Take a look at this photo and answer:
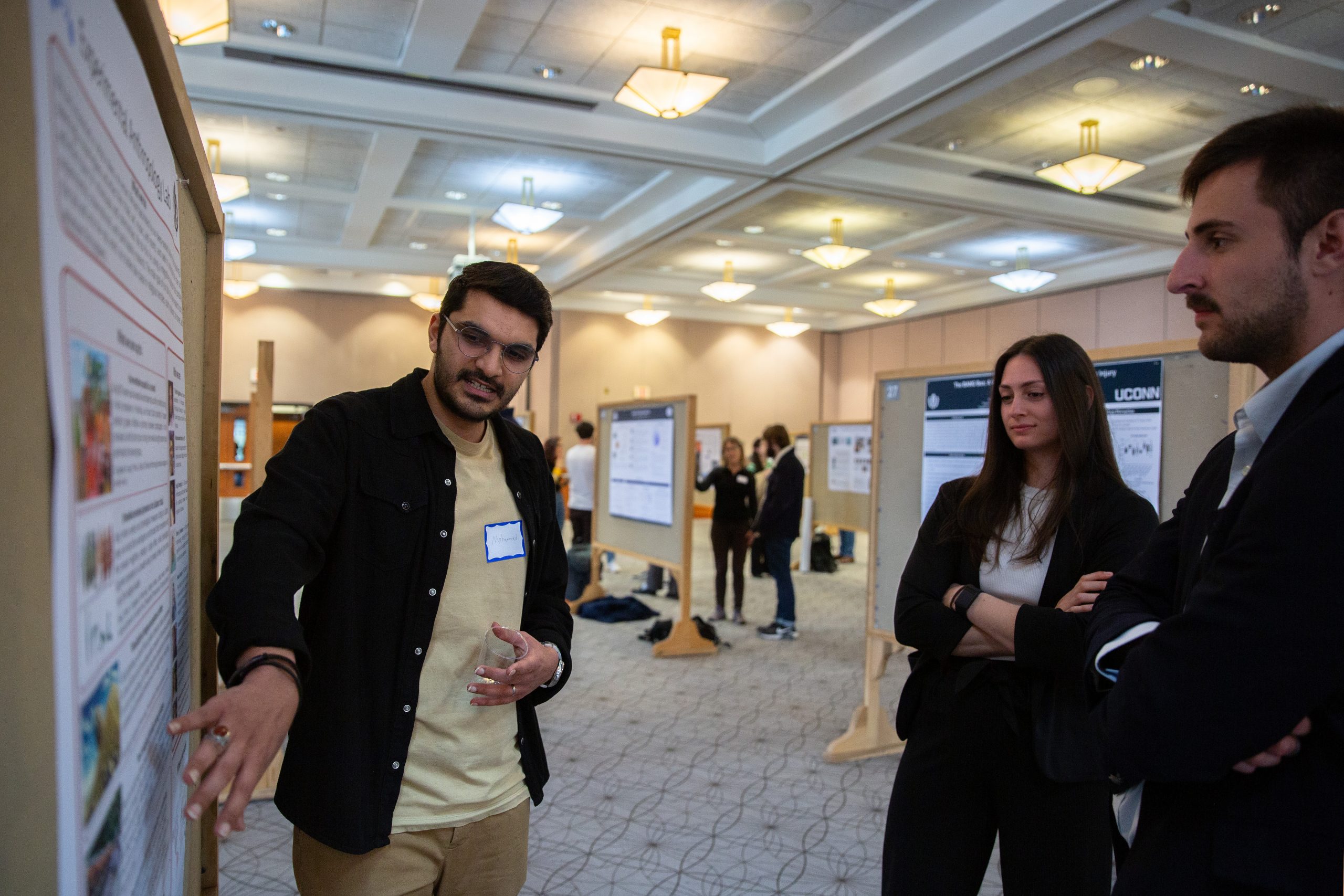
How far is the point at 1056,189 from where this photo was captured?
9.11 m

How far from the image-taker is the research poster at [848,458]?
9273 mm

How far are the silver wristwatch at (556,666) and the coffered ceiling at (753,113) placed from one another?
4.87m

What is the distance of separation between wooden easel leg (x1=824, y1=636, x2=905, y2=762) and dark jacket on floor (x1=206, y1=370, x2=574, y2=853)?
292 cm

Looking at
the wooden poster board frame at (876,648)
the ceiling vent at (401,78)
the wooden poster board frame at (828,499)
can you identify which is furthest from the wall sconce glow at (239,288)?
the wooden poster board frame at (876,648)

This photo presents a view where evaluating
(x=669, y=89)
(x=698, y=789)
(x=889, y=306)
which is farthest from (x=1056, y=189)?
(x=698, y=789)

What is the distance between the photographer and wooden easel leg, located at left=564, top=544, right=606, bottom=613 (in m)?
7.53

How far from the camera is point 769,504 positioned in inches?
271

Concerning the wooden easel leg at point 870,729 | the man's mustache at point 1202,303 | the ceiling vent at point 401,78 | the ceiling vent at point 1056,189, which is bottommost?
the wooden easel leg at point 870,729

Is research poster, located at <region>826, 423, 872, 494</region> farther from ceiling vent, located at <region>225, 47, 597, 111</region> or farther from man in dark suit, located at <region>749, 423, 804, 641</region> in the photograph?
ceiling vent, located at <region>225, 47, 597, 111</region>

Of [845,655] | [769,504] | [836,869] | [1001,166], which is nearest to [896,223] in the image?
[1001,166]

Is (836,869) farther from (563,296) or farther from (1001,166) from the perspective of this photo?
(563,296)

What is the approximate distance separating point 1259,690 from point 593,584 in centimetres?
702

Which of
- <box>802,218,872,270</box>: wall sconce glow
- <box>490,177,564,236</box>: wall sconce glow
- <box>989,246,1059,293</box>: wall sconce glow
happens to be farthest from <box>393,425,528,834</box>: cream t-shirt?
<box>989,246,1059,293</box>: wall sconce glow

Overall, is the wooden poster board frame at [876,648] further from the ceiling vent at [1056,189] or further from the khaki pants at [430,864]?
the ceiling vent at [1056,189]
